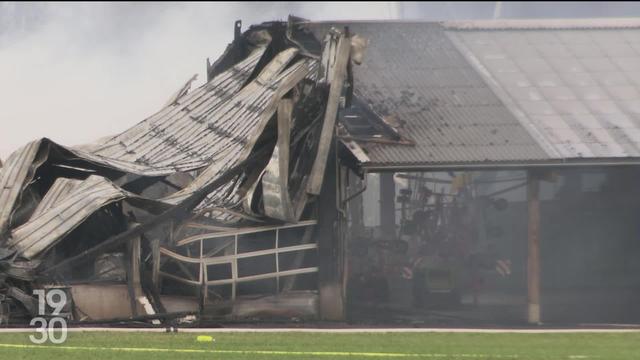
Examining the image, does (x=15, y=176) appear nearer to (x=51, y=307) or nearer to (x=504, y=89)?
(x=51, y=307)

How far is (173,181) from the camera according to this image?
83.7 feet

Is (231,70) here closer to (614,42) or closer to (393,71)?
(393,71)

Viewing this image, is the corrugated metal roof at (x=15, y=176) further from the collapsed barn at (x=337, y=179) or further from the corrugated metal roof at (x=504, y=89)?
the corrugated metal roof at (x=504, y=89)

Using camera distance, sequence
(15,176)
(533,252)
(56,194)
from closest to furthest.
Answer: (56,194), (15,176), (533,252)

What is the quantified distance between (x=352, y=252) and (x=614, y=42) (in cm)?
813

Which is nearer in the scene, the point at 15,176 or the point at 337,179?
the point at 15,176

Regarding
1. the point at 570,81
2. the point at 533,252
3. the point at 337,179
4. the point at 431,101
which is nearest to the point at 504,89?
the point at 570,81

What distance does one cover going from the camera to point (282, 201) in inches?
898

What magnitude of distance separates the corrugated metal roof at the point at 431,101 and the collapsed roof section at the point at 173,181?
1.53 m

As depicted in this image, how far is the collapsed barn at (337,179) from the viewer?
893 inches
